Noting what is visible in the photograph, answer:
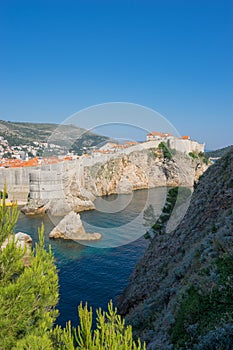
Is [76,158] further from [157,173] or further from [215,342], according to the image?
[215,342]

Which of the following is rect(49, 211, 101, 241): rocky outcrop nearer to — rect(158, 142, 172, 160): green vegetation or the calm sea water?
the calm sea water

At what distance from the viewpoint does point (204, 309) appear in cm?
601

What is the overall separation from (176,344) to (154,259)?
6580mm

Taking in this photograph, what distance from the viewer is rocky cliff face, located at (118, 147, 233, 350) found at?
5730mm

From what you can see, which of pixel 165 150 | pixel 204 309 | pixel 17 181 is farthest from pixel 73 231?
pixel 165 150

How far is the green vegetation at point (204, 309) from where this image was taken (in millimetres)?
5605

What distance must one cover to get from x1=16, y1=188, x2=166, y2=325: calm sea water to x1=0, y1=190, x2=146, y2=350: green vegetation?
326 inches

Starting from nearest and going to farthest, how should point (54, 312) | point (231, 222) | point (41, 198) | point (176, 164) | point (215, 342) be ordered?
point (215, 342) → point (54, 312) → point (231, 222) → point (41, 198) → point (176, 164)

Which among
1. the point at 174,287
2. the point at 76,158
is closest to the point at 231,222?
the point at 174,287

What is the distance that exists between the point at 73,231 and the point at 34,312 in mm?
18846

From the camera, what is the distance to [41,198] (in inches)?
1486

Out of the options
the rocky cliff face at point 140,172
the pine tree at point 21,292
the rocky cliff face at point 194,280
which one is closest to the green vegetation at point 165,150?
the rocky cliff face at point 140,172

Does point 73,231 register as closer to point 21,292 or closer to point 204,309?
point 204,309

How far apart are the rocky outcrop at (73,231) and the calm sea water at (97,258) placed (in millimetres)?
642
